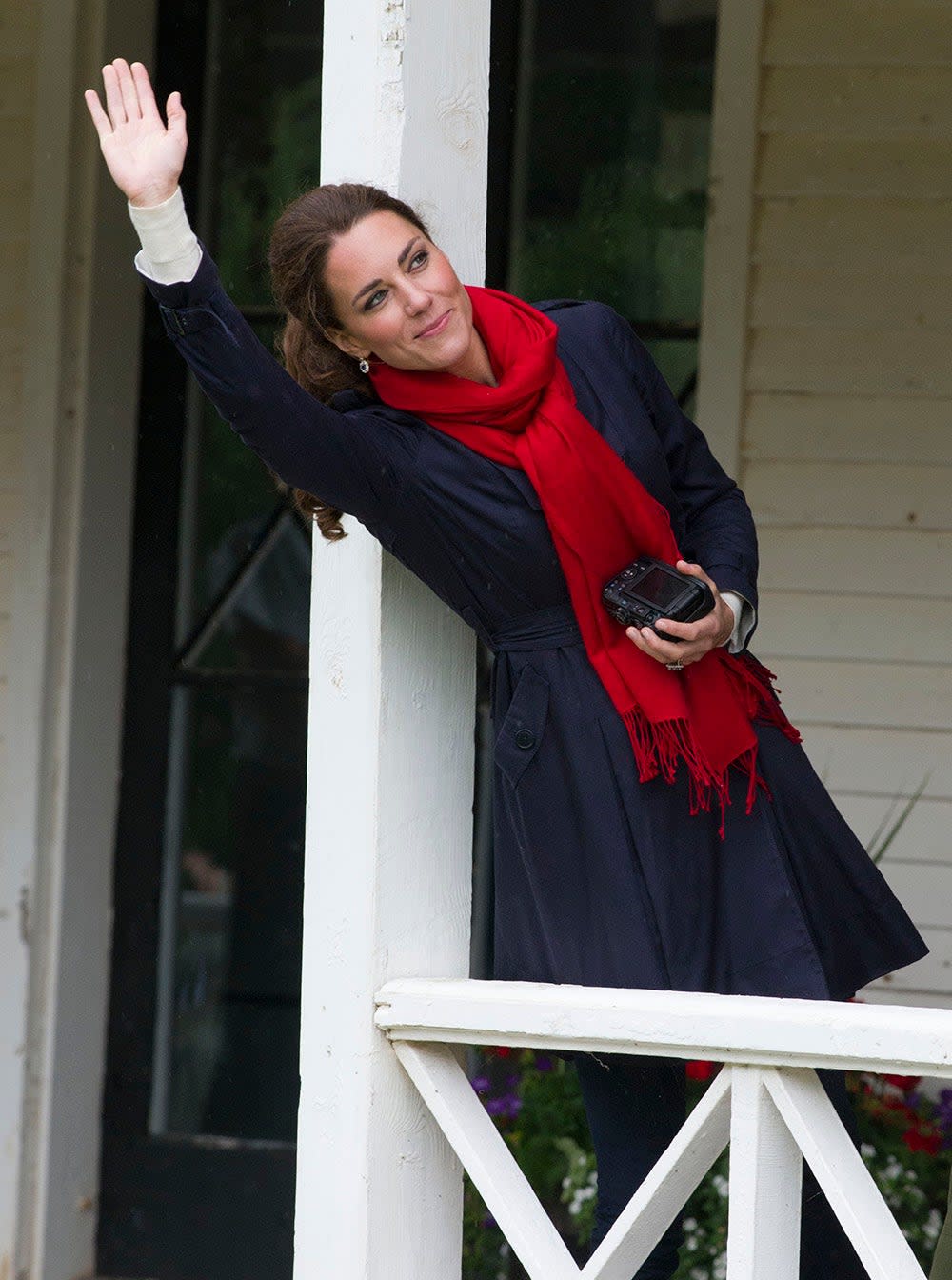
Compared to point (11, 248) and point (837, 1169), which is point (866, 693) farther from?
point (11, 248)

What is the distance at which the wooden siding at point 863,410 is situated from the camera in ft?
11.9

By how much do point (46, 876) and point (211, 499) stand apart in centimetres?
97

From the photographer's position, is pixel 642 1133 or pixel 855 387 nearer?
pixel 642 1133

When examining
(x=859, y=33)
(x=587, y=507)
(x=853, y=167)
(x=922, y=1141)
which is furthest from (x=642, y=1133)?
(x=859, y=33)

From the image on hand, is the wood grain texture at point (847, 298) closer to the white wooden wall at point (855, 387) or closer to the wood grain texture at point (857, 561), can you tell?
the white wooden wall at point (855, 387)

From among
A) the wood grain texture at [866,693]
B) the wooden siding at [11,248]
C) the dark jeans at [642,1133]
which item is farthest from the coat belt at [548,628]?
the wooden siding at [11,248]

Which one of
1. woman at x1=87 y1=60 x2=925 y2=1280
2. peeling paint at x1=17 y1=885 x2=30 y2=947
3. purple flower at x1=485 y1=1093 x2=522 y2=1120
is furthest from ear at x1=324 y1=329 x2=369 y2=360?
peeling paint at x1=17 y1=885 x2=30 y2=947

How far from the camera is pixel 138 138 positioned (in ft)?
5.62

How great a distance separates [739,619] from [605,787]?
26cm

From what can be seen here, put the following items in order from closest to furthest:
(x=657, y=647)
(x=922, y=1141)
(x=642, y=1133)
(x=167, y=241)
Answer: (x=167, y=241) → (x=657, y=647) → (x=642, y=1133) → (x=922, y=1141)

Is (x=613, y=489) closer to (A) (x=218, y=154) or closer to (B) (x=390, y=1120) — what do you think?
(B) (x=390, y=1120)

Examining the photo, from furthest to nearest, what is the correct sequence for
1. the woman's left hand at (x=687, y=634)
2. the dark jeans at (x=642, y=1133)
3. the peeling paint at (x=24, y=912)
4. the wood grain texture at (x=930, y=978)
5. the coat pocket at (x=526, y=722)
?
the peeling paint at (x=24, y=912) < the wood grain texture at (x=930, y=978) < the dark jeans at (x=642, y=1133) < the coat pocket at (x=526, y=722) < the woman's left hand at (x=687, y=634)

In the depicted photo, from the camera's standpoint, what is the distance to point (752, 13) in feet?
12.1

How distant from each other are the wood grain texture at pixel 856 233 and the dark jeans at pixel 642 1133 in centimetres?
199
